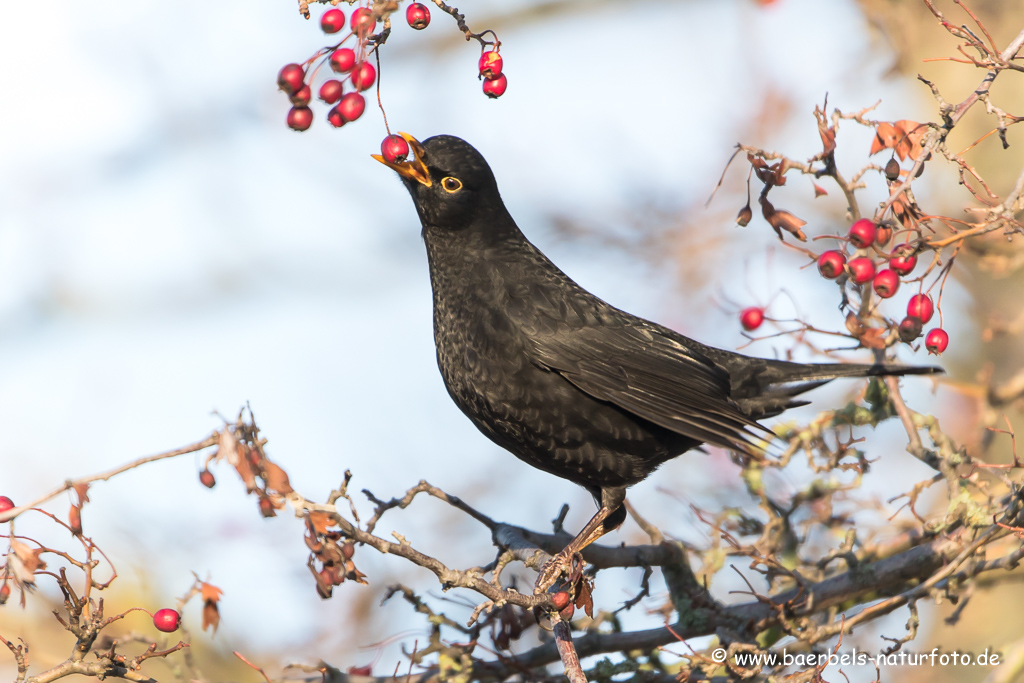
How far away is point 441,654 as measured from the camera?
312 cm

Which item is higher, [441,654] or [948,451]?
[948,451]

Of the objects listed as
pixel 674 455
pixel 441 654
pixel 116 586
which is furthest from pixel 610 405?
pixel 116 586

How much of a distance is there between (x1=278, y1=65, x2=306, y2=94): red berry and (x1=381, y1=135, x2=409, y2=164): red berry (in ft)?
2.21

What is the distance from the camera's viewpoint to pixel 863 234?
2.55 meters

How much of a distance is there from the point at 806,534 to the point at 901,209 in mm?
1863

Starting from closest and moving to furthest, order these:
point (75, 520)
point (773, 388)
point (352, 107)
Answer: point (75, 520) → point (352, 107) → point (773, 388)

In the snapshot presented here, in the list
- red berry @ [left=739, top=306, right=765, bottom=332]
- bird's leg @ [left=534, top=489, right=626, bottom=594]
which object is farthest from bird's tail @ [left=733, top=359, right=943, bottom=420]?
bird's leg @ [left=534, top=489, right=626, bottom=594]

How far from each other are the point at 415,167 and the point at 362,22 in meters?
1.61

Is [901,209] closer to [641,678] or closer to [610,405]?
[610,405]

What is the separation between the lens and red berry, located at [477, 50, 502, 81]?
2.57 metres

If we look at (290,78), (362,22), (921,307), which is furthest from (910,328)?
(290,78)

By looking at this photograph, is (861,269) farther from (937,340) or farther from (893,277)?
(937,340)

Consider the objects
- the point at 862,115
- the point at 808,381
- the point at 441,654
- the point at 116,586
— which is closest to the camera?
the point at 862,115

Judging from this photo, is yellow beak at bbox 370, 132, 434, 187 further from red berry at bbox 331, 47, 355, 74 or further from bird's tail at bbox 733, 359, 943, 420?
bird's tail at bbox 733, 359, 943, 420
